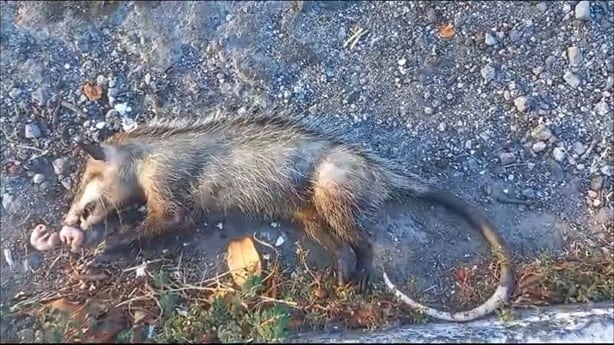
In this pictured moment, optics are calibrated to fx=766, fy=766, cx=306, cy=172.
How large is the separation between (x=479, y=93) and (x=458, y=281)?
2.88ft

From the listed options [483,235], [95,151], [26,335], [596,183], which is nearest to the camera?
[26,335]

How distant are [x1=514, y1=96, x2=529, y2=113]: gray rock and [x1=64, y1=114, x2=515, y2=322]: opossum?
0.53 meters

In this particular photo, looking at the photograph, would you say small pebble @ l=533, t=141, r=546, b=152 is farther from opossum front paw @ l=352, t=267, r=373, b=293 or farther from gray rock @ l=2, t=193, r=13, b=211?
gray rock @ l=2, t=193, r=13, b=211

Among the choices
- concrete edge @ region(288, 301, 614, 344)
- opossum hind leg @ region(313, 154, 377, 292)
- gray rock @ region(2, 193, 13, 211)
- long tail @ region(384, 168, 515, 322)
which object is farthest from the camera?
gray rock @ region(2, 193, 13, 211)

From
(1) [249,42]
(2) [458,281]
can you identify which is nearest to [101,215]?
(1) [249,42]

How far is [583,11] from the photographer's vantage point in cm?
350

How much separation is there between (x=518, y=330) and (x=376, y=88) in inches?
50.9

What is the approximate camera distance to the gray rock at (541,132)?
343 centimetres

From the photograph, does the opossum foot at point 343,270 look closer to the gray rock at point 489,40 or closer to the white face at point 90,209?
the white face at point 90,209

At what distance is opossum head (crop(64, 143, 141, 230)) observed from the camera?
327cm

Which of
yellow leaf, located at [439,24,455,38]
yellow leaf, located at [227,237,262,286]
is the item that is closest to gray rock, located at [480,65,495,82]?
yellow leaf, located at [439,24,455,38]

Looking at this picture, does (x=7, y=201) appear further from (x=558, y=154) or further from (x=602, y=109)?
(x=602, y=109)

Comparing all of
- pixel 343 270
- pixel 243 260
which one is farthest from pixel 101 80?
pixel 343 270

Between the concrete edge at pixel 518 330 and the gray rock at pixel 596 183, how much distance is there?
1.83ft
